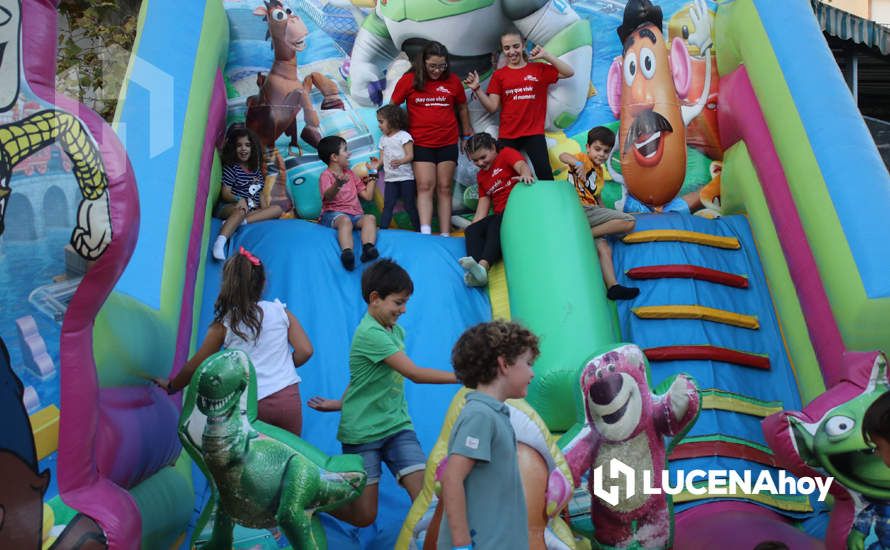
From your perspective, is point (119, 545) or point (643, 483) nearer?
point (119, 545)

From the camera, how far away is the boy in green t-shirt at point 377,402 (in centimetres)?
305

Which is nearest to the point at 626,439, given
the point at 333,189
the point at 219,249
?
the point at 219,249

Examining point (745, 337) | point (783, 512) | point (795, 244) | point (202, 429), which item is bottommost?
point (783, 512)

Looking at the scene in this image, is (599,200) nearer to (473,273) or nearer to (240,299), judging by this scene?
(473,273)

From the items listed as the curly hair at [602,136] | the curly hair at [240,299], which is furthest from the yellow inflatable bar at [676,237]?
the curly hair at [240,299]

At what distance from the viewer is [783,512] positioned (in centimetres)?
361

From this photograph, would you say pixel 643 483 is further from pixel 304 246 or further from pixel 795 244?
pixel 304 246

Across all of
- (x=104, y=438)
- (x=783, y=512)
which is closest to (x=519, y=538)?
(x=104, y=438)

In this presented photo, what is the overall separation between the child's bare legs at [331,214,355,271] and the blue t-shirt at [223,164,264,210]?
43cm

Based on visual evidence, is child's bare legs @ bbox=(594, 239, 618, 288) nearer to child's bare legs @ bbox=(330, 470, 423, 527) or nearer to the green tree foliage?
child's bare legs @ bbox=(330, 470, 423, 527)

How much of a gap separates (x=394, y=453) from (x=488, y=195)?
1923 millimetres

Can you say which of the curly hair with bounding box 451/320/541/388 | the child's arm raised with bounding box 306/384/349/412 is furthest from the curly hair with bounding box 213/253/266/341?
the curly hair with bounding box 451/320/541/388

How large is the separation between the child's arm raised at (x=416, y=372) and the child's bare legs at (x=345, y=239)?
137 cm

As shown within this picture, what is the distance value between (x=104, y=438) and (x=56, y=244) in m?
0.51
